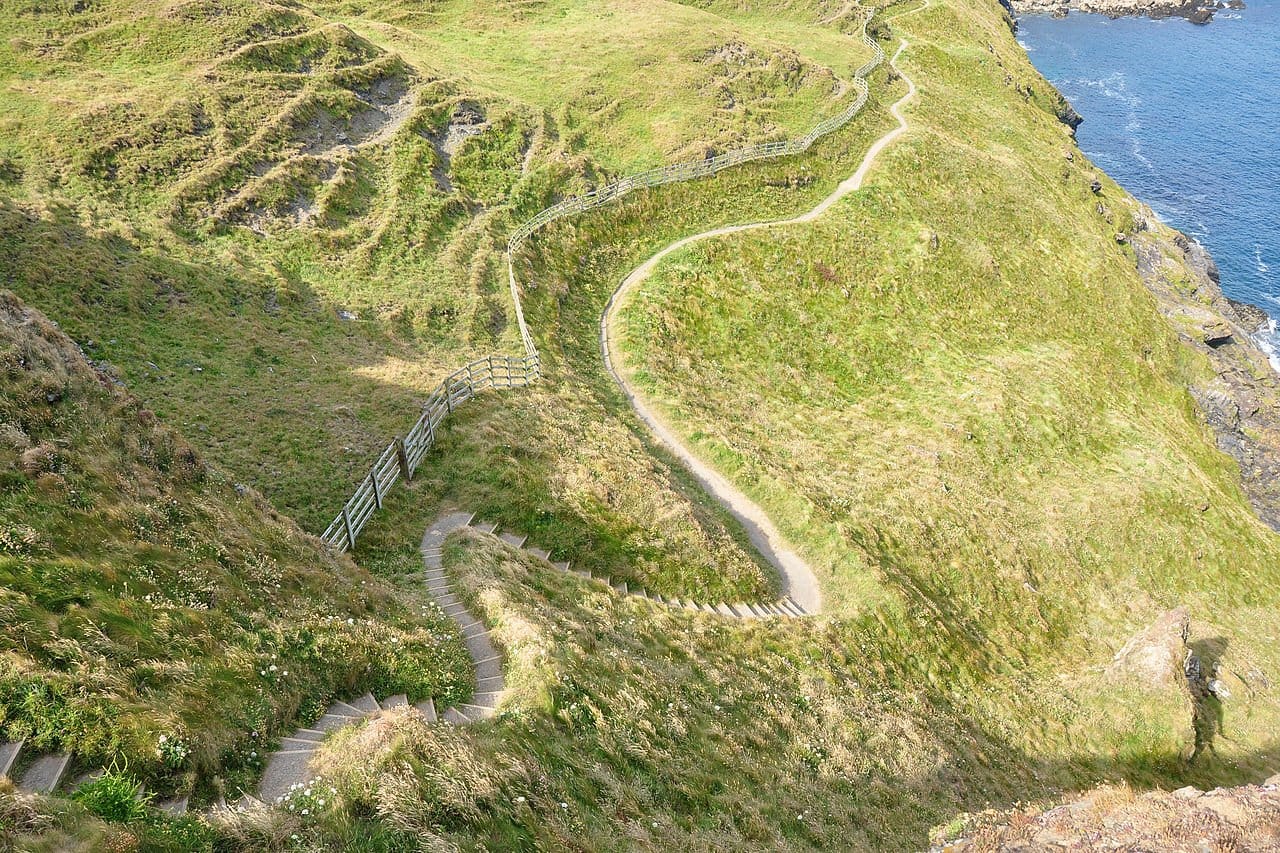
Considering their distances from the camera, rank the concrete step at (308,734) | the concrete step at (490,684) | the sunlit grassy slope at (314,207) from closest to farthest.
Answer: the concrete step at (308,734), the concrete step at (490,684), the sunlit grassy slope at (314,207)

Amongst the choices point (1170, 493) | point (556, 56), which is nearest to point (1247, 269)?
point (1170, 493)

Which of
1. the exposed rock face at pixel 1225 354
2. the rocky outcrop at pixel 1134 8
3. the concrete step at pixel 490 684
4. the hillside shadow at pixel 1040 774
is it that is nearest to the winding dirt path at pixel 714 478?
the hillside shadow at pixel 1040 774

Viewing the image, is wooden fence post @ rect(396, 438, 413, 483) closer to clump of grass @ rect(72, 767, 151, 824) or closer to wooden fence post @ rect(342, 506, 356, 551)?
wooden fence post @ rect(342, 506, 356, 551)

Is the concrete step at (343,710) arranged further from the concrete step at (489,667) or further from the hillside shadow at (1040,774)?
the hillside shadow at (1040,774)

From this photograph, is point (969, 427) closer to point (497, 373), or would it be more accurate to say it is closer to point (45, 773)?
point (497, 373)

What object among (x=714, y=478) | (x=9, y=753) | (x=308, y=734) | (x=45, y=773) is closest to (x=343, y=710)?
(x=308, y=734)

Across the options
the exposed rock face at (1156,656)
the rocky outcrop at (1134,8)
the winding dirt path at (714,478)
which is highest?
the rocky outcrop at (1134,8)

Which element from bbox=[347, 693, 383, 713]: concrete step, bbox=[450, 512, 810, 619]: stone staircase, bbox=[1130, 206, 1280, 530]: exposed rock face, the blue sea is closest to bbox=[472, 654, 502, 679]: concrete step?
bbox=[347, 693, 383, 713]: concrete step
